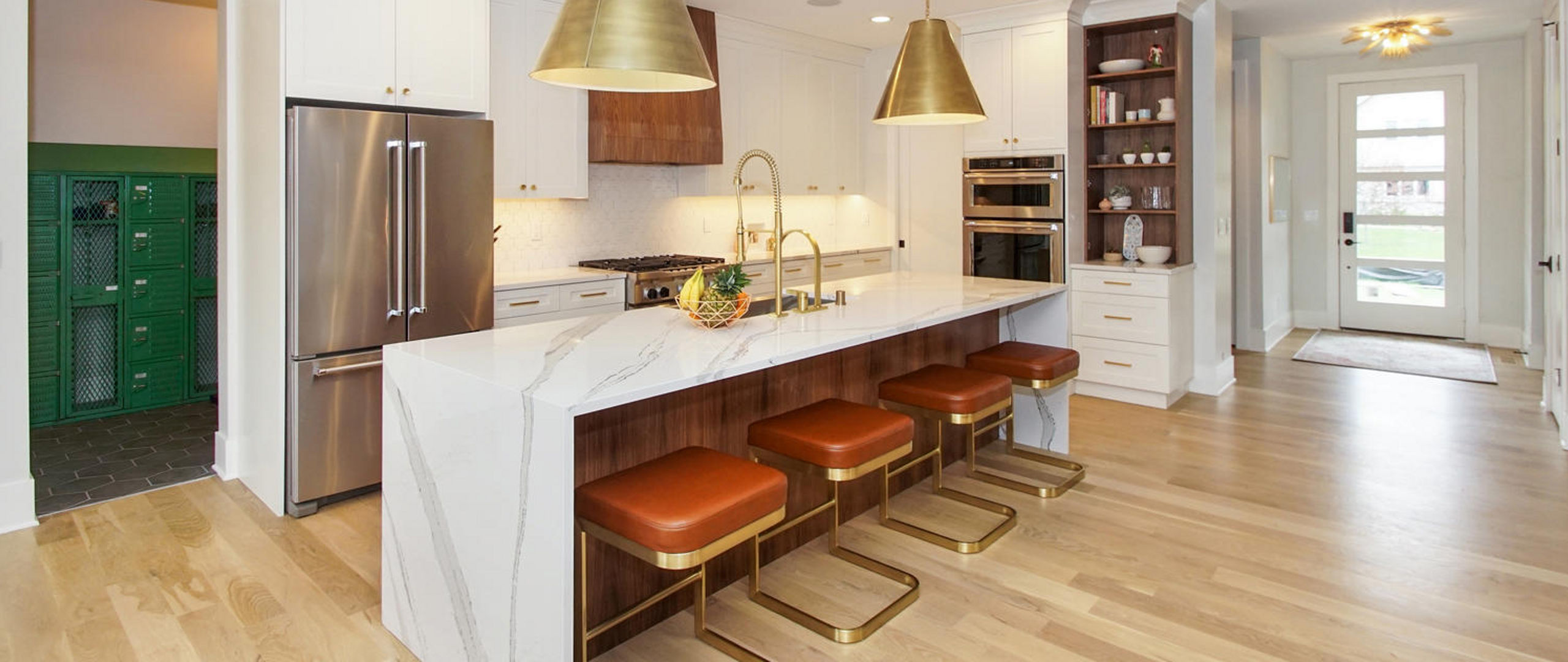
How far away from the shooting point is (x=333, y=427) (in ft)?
11.9

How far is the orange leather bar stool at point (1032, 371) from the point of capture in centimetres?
372

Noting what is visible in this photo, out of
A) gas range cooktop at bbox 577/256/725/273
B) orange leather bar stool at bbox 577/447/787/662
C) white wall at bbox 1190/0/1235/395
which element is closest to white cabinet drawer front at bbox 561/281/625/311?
gas range cooktop at bbox 577/256/725/273

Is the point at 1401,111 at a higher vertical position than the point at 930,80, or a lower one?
higher

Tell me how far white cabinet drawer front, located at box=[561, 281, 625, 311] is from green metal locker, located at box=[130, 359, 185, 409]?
106 inches

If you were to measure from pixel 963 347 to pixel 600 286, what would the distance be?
1953 millimetres

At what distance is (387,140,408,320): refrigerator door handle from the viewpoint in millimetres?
3607

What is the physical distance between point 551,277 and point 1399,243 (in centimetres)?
745

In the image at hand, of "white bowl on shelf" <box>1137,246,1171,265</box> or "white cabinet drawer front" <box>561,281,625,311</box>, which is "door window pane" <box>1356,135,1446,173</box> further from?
"white cabinet drawer front" <box>561,281,625,311</box>

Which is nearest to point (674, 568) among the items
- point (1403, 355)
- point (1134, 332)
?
point (1134, 332)

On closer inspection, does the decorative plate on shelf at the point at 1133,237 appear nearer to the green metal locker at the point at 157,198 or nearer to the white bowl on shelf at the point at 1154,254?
the white bowl on shelf at the point at 1154,254

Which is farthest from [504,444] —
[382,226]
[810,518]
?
[382,226]

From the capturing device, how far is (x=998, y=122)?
5.84 m

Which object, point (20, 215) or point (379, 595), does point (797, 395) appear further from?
point (20, 215)

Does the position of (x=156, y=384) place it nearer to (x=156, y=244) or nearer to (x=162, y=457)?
(x=156, y=244)
